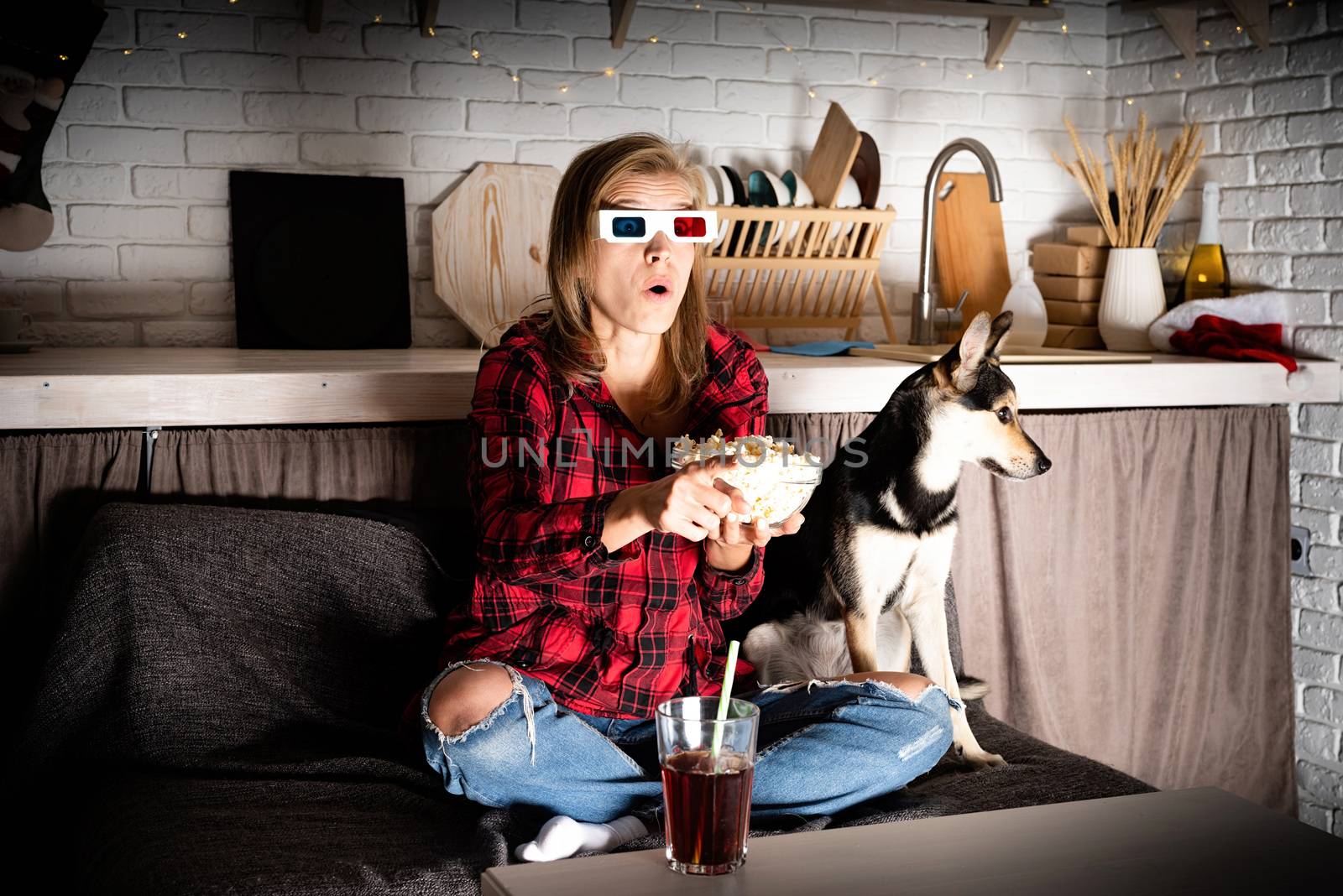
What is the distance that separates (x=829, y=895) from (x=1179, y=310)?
2050 millimetres

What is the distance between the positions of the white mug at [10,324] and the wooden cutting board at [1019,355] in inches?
61.8

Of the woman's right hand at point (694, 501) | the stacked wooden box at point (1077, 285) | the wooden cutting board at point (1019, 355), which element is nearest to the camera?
the woman's right hand at point (694, 501)

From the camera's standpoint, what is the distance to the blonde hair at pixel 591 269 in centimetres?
169

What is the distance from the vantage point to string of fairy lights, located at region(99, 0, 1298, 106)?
2.49 m

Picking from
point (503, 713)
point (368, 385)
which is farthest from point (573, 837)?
point (368, 385)

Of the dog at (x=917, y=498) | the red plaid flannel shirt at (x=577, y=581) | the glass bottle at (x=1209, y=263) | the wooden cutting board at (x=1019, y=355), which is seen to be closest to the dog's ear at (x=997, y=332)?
the dog at (x=917, y=498)

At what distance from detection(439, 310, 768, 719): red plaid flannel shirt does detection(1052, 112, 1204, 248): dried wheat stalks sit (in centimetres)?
155

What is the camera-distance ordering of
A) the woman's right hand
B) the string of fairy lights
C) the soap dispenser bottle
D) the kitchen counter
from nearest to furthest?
1. the woman's right hand
2. the kitchen counter
3. the string of fairy lights
4. the soap dispenser bottle

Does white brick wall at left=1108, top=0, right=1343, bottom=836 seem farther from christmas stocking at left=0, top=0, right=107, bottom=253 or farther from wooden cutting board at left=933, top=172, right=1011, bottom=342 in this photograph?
christmas stocking at left=0, top=0, right=107, bottom=253

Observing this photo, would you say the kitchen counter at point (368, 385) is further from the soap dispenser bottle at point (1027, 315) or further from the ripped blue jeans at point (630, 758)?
the ripped blue jeans at point (630, 758)

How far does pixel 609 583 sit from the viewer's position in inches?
65.4

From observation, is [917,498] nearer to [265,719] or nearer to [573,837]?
[573,837]

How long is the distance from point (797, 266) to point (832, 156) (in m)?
0.25

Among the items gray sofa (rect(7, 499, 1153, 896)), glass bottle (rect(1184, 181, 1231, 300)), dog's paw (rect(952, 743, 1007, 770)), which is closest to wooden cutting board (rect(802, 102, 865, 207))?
glass bottle (rect(1184, 181, 1231, 300))
